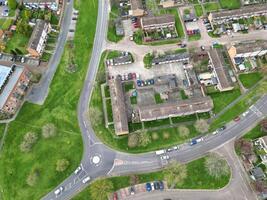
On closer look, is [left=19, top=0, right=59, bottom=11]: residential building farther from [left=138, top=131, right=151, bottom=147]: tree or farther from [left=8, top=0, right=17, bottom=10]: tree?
[left=138, top=131, right=151, bottom=147]: tree

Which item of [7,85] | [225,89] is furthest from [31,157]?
[225,89]

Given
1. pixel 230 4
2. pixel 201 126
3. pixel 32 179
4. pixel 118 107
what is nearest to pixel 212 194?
pixel 201 126

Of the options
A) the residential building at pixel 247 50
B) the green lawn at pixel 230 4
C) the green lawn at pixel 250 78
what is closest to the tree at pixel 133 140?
the green lawn at pixel 250 78

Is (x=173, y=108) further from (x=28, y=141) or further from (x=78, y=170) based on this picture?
(x=28, y=141)

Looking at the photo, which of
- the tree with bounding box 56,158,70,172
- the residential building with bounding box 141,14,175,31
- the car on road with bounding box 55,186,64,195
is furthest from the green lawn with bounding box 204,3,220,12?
the car on road with bounding box 55,186,64,195

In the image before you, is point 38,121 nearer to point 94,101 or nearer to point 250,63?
point 94,101
